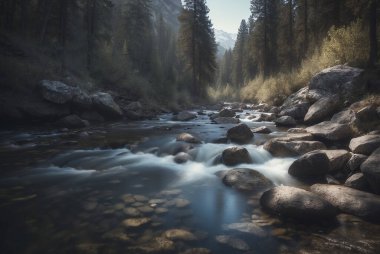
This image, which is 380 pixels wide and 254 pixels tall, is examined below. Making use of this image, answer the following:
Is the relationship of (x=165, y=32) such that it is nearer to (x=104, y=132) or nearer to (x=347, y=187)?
(x=104, y=132)

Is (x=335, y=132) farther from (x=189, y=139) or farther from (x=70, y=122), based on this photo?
(x=70, y=122)

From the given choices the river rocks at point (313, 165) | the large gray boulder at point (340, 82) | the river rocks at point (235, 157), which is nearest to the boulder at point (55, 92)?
the river rocks at point (235, 157)

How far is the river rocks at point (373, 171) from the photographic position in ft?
17.6

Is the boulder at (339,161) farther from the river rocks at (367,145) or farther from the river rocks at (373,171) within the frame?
the river rocks at (373,171)

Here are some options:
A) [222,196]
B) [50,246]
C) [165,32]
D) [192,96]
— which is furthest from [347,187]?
[165,32]

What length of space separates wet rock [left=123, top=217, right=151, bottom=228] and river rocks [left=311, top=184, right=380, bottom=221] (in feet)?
10.9

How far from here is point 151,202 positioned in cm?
575

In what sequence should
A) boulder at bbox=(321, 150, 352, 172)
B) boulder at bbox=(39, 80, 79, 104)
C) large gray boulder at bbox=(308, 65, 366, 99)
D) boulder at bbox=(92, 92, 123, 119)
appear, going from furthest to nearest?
boulder at bbox=(92, 92, 123, 119) < boulder at bbox=(39, 80, 79, 104) < large gray boulder at bbox=(308, 65, 366, 99) < boulder at bbox=(321, 150, 352, 172)

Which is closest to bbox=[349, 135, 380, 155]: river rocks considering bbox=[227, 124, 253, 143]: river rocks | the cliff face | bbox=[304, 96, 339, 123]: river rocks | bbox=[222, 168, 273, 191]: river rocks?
bbox=[222, 168, 273, 191]: river rocks

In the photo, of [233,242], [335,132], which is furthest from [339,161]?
[233,242]

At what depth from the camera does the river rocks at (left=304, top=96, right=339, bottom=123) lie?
37.2 ft

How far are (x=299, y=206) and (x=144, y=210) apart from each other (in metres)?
2.72

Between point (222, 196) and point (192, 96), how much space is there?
1186 inches

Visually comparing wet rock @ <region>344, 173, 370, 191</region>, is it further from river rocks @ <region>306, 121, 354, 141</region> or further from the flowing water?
river rocks @ <region>306, 121, 354, 141</region>
